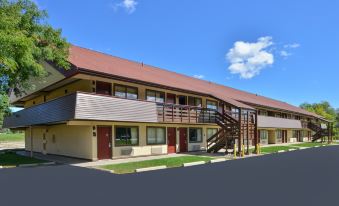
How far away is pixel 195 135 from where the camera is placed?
2883cm

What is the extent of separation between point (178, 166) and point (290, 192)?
27.6 feet

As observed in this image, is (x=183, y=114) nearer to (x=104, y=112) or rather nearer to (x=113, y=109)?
(x=113, y=109)

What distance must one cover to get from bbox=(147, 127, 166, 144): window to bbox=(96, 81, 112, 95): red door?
4591mm

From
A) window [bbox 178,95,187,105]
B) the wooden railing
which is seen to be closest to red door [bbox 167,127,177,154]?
the wooden railing

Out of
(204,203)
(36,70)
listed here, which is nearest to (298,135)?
(36,70)

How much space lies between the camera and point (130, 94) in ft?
74.7

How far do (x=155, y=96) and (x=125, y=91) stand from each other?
323 cm

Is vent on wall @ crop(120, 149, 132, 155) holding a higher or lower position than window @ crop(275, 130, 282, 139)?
higher

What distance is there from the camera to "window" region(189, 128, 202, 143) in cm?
2831

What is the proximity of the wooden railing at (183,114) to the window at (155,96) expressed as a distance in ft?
5.03

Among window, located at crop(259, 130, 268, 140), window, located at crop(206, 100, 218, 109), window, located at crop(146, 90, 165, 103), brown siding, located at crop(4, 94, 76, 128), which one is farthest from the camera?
window, located at crop(259, 130, 268, 140)

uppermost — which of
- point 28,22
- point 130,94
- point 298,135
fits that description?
point 28,22

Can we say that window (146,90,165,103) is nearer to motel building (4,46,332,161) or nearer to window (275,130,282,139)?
motel building (4,46,332,161)

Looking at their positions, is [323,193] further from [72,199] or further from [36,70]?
[36,70]
